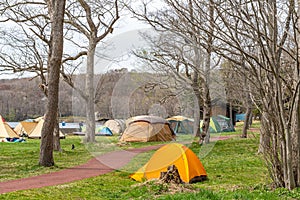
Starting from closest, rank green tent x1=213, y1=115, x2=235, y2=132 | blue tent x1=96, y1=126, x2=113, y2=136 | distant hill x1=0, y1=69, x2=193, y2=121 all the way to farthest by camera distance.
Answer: distant hill x1=0, y1=69, x2=193, y2=121
blue tent x1=96, y1=126, x2=113, y2=136
green tent x1=213, y1=115, x2=235, y2=132

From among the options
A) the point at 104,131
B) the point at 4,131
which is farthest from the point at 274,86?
the point at 104,131

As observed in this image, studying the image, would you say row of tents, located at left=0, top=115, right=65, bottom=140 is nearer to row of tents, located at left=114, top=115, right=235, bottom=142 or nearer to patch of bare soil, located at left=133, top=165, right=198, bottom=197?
row of tents, located at left=114, top=115, right=235, bottom=142

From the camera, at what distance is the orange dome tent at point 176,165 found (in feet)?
26.3

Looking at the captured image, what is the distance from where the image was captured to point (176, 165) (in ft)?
26.8

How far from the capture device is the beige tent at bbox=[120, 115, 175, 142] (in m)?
22.0

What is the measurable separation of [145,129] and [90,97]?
12.8 feet

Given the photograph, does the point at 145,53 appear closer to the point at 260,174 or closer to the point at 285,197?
the point at 260,174

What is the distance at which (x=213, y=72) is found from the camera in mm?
15289

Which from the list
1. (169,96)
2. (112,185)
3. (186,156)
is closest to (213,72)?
(169,96)

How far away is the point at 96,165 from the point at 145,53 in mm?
7017

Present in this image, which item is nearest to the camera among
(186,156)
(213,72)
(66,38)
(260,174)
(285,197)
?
(285,197)

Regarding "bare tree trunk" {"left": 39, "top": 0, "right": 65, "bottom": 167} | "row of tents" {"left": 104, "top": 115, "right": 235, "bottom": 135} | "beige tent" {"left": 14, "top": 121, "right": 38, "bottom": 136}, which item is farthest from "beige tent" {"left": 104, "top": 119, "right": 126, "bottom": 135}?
"bare tree trunk" {"left": 39, "top": 0, "right": 65, "bottom": 167}

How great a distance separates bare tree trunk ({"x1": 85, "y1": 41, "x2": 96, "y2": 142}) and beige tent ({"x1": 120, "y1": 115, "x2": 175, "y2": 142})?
104 inches

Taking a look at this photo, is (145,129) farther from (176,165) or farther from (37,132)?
(176,165)
